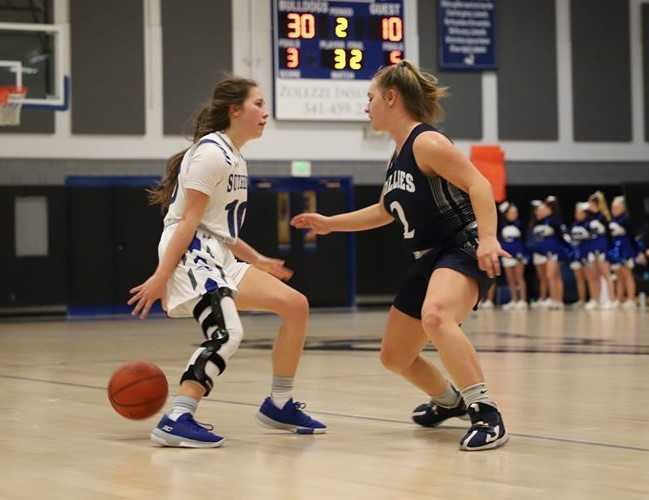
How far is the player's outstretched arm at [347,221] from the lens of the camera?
619 cm

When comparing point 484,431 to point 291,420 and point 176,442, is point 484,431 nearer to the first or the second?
point 291,420

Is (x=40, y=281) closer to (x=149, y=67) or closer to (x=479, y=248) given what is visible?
(x=149, y=67)

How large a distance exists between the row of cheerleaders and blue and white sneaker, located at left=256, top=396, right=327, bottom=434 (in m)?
16.3

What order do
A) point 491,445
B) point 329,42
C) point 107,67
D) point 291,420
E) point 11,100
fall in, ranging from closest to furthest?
1. point 491,445
2. point 291,420
3. point 11,100
4. point 329,42
5. point 107,67

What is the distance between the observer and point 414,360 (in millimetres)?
6027

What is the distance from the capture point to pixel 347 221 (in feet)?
20.7

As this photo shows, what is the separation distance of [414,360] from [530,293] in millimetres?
18490

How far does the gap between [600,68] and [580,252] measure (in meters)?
5.04

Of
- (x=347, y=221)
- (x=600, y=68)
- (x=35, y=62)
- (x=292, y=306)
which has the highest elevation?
(x=600, y=68)

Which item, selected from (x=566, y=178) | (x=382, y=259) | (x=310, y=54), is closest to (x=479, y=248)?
(x=310, y=54)

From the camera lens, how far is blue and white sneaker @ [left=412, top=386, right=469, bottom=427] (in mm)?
6113

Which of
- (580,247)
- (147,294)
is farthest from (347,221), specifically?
(580,247)

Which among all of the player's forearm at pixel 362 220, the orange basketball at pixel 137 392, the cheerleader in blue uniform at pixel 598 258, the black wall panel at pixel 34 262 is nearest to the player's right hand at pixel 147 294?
the orange basketball at pixel 137 392

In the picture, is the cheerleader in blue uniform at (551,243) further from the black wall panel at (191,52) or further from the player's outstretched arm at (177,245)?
the player's outstretched arm at (177,245)
